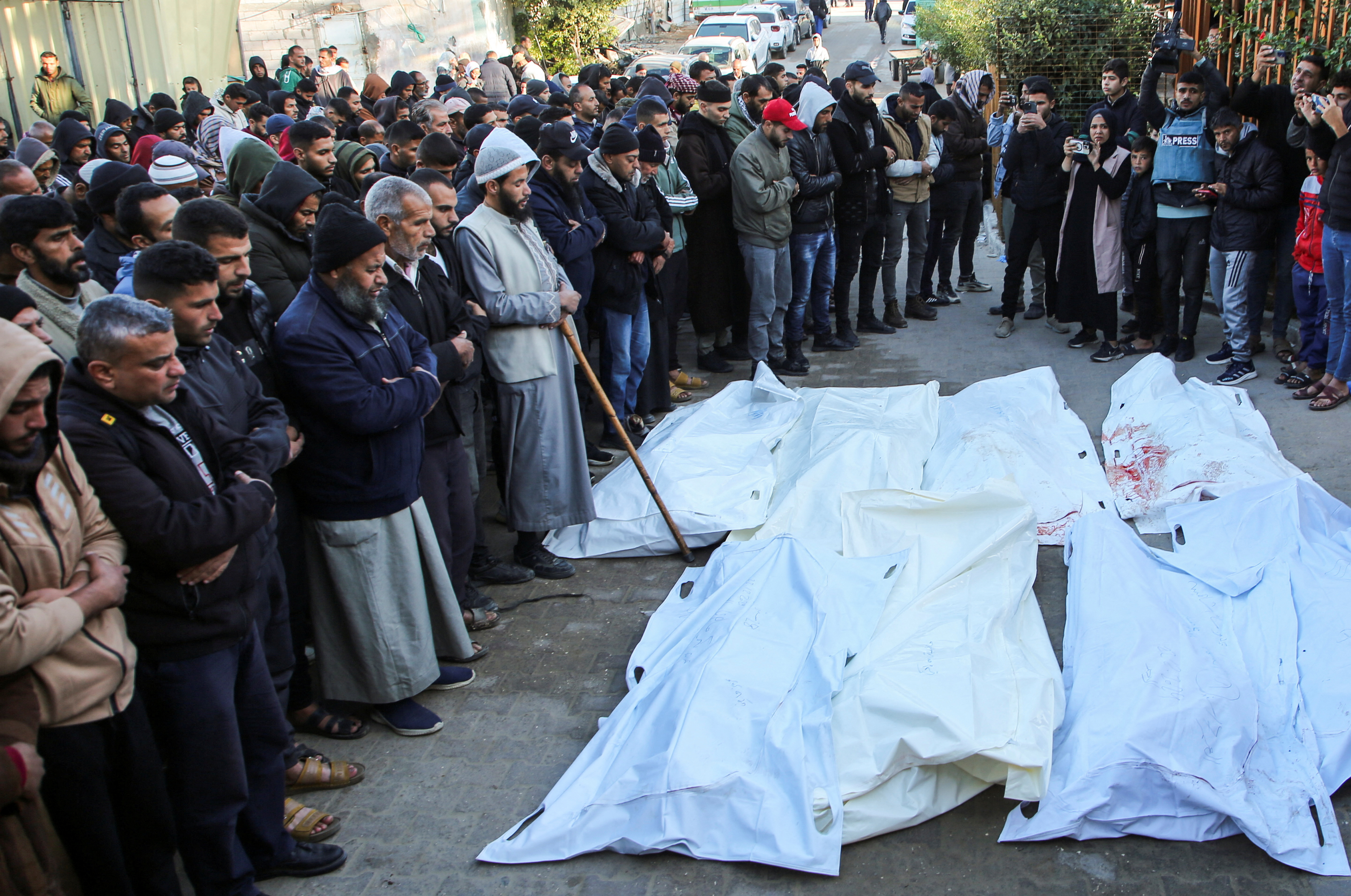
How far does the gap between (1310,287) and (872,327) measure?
3.15 meters

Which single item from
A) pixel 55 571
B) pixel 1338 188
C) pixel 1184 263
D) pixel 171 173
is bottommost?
pixel 1184 263

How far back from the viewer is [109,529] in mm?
2521

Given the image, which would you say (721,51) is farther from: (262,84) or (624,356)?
(624,356)

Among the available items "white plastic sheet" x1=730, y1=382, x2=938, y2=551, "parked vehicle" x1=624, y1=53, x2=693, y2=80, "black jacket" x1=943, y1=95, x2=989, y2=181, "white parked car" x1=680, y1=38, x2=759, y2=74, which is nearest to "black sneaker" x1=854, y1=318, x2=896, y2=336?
"black jacket" x1=943, y1=95, x2=989, y2=181

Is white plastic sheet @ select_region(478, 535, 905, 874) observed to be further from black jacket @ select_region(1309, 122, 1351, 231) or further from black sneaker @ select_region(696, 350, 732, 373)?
black sneaker @ select_region(696, 350, 732, 373)

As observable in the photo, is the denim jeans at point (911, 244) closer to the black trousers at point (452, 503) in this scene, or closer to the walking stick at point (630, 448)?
the walking stick at point (630, 448)

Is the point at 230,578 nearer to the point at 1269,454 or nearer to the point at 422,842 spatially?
the point at 422,842

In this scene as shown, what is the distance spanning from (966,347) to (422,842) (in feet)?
19.8

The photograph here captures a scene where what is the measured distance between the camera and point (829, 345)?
8.22 metres

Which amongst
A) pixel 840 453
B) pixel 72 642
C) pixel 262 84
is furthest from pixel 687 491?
pixel 262 84

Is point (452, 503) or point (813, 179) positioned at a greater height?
point (813, 179)

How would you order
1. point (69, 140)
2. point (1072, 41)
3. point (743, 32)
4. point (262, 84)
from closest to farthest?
point (69, 140) < point (1072, 41) < point (262, 84) < point (743, 32)

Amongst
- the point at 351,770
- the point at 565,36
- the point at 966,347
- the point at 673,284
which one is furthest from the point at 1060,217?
the point at 565,36

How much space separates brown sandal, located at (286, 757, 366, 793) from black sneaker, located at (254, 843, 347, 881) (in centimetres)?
36
